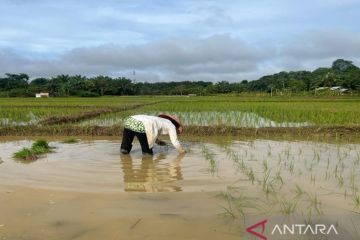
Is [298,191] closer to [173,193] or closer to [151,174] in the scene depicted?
[173,193]

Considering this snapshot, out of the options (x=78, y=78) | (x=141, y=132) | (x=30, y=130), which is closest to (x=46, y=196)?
(x=141, y=132)

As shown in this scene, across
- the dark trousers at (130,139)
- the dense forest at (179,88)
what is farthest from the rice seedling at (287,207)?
the dense forest at (179,88)

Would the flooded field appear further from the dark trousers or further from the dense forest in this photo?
the dense forest

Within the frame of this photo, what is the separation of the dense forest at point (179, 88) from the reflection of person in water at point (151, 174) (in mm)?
43320

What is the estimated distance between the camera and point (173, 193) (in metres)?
4.32

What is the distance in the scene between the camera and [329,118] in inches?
497

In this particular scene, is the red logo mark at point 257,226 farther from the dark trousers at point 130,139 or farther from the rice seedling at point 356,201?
the dark trousers at point 130,139

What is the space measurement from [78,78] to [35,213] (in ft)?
198

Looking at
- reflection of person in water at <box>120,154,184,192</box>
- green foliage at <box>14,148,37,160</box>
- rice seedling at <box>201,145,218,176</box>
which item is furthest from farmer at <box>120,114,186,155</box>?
green foliage at <box>14,148,37,160</box>

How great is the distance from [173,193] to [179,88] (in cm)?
6654

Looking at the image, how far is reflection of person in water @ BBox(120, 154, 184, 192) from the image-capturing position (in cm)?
461

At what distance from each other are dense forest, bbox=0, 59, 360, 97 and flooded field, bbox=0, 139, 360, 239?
4314cm

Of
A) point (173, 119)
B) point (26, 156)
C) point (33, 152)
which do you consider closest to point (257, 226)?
point (173, 119)

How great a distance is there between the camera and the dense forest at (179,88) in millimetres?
50653
